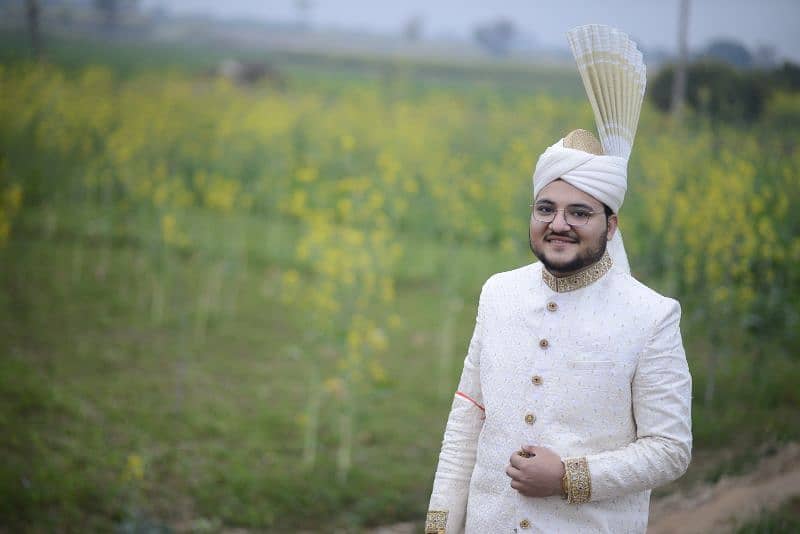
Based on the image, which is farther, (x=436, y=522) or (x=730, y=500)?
(x=730, y=500)

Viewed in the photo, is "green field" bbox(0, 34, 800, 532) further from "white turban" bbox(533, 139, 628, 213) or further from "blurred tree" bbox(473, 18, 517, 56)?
"white turban" bbox(533, 139, 628, 213)

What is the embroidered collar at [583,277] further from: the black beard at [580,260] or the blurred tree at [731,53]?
the blurred tree at [731,53]

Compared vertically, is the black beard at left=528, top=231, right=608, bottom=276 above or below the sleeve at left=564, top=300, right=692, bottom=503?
above

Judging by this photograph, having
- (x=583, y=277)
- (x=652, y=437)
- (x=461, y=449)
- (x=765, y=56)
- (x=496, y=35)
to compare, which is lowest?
(x=461, y=449)

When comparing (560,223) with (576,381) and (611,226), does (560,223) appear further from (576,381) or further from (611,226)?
(576,381)

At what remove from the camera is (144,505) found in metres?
3.68

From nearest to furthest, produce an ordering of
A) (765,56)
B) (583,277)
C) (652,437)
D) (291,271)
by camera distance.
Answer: (652,437) → (583,277) → (765,56) → (291,271)

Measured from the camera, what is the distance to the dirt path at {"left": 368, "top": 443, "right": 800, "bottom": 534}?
9.98 ft

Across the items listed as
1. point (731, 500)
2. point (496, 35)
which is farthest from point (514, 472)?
point (496, 35)

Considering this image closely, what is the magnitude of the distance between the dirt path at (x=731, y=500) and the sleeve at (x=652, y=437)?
181cm

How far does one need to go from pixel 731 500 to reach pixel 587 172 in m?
2.24

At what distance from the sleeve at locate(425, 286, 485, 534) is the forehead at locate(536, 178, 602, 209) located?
261mm

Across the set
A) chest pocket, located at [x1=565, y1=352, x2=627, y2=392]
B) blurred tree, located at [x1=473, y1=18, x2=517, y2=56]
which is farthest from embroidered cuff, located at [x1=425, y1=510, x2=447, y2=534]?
blurred tree, located at [x1=473, y1=18, x2=517, y2=56]

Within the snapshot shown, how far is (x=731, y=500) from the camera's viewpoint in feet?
10.6
